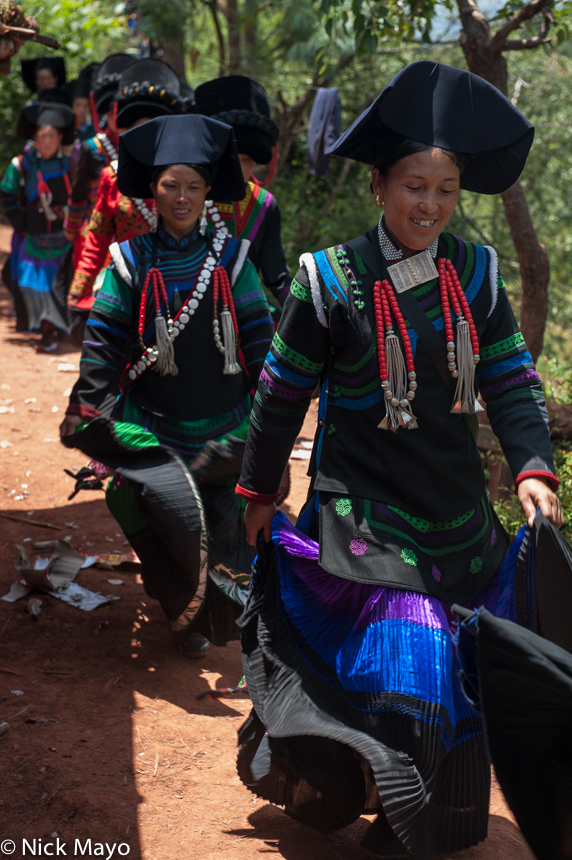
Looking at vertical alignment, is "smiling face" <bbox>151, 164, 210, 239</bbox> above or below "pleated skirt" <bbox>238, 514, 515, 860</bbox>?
above

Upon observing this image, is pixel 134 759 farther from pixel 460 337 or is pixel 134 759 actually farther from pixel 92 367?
pixel 460 337

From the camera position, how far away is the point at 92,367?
3.97 meters

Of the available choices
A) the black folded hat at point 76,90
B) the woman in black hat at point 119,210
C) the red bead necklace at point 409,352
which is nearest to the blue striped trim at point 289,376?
the red bead necklace at point 409,352

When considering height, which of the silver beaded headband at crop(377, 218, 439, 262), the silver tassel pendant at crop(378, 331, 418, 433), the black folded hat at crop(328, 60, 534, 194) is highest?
the black folded hat at crop(328, 60, 534, 194)

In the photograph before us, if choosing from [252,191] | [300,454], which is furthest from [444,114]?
[300,454]

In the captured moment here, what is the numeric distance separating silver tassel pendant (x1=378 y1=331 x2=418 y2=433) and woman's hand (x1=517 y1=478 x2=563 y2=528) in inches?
14.2

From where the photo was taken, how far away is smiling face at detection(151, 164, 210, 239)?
3943 millimetres

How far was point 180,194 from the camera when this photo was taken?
3.95 m

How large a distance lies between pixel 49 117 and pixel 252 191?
553cm

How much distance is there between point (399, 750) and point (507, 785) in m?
0.37

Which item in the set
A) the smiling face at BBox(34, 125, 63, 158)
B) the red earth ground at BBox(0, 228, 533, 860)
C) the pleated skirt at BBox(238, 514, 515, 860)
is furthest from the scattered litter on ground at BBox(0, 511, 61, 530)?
the smiling face at BBox(34, 125, 63, 158)

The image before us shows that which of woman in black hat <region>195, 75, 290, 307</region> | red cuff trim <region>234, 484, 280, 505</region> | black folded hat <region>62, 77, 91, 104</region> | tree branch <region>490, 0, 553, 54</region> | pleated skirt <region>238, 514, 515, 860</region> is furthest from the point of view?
black folded hat <region>62, 77, 91, 104</region>

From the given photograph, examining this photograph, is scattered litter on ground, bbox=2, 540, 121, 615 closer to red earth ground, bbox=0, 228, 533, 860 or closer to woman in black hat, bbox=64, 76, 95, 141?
red earth ground, bbox=0, 228, 533, 860

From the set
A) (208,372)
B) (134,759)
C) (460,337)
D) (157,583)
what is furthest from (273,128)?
(134,759)
